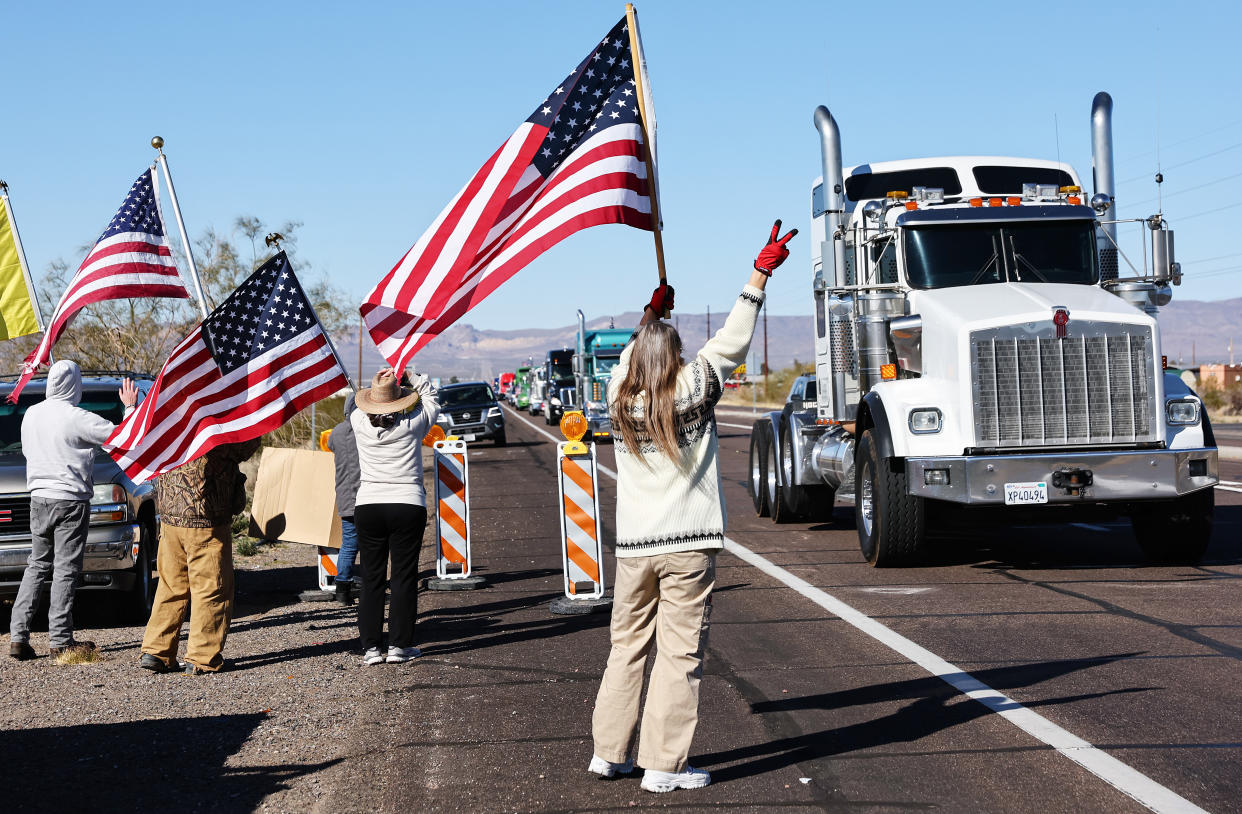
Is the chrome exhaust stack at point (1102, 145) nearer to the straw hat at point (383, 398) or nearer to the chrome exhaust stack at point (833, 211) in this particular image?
the chrome exhaust stack at point (833, 211)

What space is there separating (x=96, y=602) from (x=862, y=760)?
802cm

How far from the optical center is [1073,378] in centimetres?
1146

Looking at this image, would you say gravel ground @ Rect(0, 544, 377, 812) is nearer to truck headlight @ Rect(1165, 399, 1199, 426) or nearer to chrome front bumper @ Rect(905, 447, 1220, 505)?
chrome front bumper @ Rect(905, 447, 1220, 505)

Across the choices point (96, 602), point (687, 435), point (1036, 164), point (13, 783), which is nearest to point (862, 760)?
point (687, 435)

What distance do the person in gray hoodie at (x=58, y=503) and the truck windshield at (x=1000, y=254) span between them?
718cm

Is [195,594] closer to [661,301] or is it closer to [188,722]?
[188,722]

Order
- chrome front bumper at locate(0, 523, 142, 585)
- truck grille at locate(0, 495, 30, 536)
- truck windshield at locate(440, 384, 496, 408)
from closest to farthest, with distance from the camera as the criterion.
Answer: chrome front bumper at locate(0, 523, 142, 585) < truck grille at locate(0, 495, 30, 536) < truck windshield at locate(440, 384, 496, 408)

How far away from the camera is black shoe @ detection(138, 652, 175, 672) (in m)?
8.80

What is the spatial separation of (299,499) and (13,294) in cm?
373

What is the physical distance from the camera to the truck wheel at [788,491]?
16.1 m

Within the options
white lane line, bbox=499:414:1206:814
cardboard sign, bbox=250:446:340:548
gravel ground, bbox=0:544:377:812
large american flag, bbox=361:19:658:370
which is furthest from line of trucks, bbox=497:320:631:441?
large american flag, bbox=361:19:658:370

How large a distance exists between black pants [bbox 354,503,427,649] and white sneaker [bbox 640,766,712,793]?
135 inches

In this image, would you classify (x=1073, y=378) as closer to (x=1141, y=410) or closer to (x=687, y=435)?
(x=1141, y=410)

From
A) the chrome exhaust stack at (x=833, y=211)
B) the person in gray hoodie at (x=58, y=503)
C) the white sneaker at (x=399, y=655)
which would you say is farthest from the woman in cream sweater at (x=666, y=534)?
the chrome exhaust stack at (x=833, y=211)
